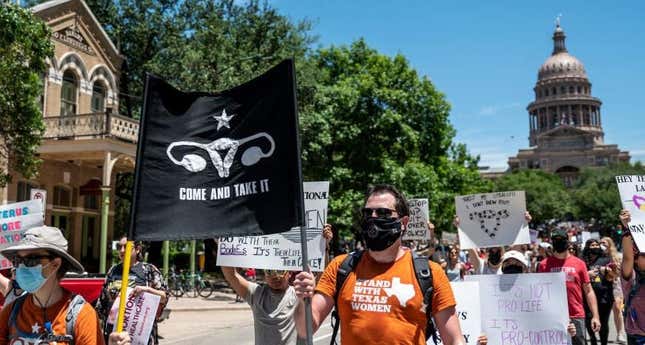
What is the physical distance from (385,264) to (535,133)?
597 feet

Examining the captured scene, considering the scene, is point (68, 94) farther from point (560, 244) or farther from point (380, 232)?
point (380, 232)

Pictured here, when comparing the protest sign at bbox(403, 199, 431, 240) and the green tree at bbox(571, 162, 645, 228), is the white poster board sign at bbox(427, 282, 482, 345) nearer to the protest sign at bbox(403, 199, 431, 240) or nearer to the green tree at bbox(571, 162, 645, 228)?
the protest sign at bbox(403, 199, 431, 240)

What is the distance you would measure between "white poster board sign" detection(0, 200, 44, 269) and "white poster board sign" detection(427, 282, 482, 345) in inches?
177

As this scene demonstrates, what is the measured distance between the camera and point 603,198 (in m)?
91.3

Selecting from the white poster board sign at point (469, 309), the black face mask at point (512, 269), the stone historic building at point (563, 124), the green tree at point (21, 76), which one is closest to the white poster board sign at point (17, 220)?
the white poster board sign at point (469, 309)

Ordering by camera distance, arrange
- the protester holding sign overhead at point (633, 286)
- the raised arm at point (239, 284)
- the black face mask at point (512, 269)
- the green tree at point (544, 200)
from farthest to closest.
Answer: the green tree at point (544, 200) → the black face mask at point (512, 269) → the protester holding sign overhead at point (633, 286) → the raised arm at point (239, 284)

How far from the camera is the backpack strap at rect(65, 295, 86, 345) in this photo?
3.67 meters

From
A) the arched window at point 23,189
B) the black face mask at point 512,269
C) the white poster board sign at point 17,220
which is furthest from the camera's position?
the arched window at point 23,189

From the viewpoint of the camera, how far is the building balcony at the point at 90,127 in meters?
23.0

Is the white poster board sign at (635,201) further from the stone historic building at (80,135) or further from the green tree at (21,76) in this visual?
the stone historic building at (80,135)

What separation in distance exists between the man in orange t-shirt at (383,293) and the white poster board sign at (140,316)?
7.50 feet

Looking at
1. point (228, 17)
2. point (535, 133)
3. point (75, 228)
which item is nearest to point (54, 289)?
point (75, 228)

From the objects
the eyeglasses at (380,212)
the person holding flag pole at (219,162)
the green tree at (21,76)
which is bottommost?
the eyeglasses at (380,212)

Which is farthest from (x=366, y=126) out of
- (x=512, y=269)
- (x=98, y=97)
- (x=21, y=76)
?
(x=512, y=269)
